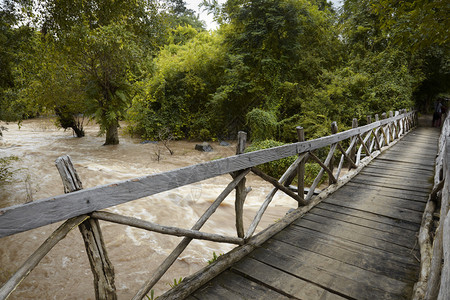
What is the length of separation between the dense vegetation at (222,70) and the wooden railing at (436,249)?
759 cm

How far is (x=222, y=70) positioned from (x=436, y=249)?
15917mm

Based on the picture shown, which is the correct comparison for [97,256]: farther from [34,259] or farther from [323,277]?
[323,277]

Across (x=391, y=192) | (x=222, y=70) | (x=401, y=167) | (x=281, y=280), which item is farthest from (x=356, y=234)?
(x=222, y=70)

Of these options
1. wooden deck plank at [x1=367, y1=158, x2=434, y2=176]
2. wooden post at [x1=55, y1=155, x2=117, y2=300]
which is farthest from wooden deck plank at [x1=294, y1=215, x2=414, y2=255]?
wooden deck plank at [x1=367, y1=158, x2=434, y2=176]

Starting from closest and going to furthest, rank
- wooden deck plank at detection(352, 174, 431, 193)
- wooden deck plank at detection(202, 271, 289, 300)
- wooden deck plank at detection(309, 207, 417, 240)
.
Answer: wooden deck plank at detection(202, 271, 289, 300) → wooden deck plank at detection(309, 207, 417, 240) → wooden deck plank at detection(352, 174, 431, 193)

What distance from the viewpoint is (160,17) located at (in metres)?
12.3

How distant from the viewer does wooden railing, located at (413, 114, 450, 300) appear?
120 cm

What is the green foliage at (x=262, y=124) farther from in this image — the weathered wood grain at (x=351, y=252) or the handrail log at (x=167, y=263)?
the handrail log at (x=167, y=263)

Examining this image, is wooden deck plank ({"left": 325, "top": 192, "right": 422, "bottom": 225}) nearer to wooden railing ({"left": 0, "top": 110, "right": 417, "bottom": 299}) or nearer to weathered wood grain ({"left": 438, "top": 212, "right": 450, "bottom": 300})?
wooden railing ({"left": 0, "top": 110, "right": 417, "bottom": 299})

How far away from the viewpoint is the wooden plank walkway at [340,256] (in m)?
2.24

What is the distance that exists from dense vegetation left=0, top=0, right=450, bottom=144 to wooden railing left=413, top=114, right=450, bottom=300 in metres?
7.59

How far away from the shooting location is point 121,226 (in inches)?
243

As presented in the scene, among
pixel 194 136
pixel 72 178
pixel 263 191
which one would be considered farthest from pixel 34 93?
pixel 72 178

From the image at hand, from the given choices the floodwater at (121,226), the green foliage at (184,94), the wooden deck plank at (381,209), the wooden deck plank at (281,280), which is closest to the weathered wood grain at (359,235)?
the wooden deck plank at (381,209)
